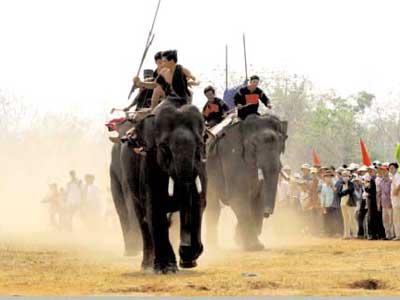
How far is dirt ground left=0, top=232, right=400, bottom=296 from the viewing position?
442 inches

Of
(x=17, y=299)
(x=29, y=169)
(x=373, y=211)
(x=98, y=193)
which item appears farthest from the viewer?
(x=29, y=169)

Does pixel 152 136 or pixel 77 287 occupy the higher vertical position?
pixel 152 136

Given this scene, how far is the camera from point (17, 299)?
985 centimetres

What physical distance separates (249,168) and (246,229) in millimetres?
1060

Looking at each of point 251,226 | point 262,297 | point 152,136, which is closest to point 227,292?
point 262,297

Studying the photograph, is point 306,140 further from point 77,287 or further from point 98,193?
point 77,287

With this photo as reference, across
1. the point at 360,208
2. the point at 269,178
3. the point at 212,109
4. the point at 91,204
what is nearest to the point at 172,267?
the point at 269,178

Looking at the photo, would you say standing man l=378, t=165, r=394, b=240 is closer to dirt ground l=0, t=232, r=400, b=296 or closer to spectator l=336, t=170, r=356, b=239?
spectator l=336, t=170, r=356, b=239

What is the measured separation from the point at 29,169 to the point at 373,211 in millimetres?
41155

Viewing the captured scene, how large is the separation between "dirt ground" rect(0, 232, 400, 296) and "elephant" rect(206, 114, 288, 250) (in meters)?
0.58

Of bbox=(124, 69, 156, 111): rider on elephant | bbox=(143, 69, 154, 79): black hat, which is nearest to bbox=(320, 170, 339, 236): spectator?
bbox=(143, 69, 154, 79): black hat

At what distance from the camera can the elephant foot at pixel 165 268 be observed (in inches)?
511

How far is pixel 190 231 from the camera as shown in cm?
1272

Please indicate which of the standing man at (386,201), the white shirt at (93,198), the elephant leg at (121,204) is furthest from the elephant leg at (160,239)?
the white shirt at (93,198)
